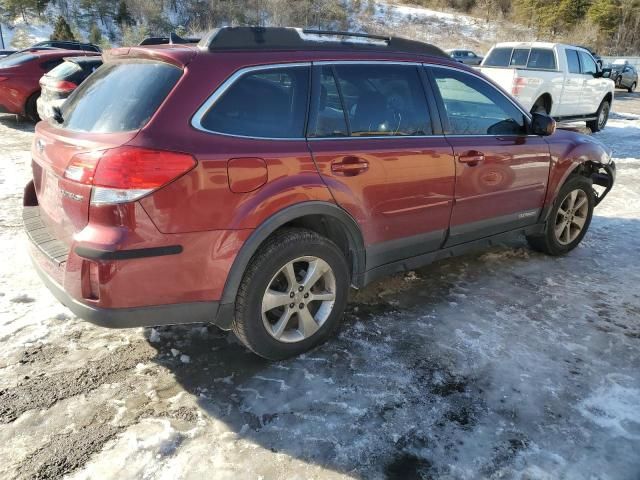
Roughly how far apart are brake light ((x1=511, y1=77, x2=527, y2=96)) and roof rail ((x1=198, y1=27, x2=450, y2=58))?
7447 millimetres

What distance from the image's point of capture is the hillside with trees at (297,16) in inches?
1485

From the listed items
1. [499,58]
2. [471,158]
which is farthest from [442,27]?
[471,158]

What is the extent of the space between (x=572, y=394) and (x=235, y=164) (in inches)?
88.4

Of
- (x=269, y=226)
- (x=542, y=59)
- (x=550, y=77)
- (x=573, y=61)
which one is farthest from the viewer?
(x=573, y=61)

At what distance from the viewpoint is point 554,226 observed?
4.78 meters

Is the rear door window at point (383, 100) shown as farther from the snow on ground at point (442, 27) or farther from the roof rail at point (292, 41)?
the snow on ground at point (442, 27)

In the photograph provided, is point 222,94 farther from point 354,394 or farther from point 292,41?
point 354,394

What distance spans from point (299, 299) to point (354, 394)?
628 mm

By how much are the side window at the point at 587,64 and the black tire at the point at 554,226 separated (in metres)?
8.66

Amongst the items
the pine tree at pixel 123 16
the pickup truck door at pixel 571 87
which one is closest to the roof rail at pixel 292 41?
the pickup truck door at pixel 571 87

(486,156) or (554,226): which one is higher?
(486,156)

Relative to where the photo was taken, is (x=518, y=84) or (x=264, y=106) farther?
(x=518, y=84)

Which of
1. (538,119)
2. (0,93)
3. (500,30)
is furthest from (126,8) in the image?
(538,119)

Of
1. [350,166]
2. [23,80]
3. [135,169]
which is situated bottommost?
[23,80]
